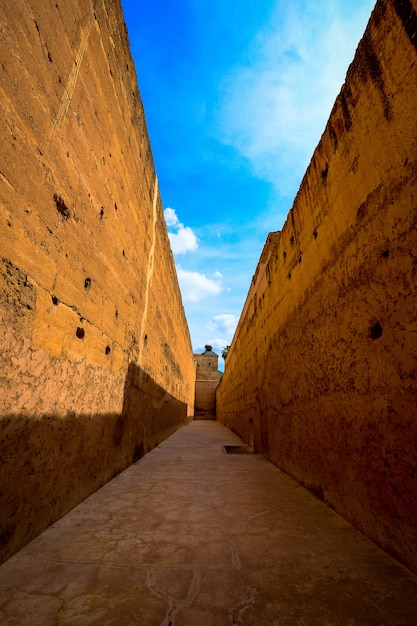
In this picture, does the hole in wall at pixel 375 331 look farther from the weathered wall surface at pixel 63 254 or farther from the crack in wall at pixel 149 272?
the crack in wall at pixel 149 272

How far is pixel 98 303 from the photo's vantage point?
248 centimetres

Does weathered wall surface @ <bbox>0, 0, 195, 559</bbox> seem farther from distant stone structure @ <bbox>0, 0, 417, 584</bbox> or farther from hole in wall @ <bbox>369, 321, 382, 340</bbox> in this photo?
hole in wall @ <bbox>369, 321, 382, 340</bbox>

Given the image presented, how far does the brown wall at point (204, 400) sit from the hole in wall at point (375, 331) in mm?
18854

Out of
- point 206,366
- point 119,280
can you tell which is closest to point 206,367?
point 206,366

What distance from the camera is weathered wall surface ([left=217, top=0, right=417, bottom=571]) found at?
136 cm

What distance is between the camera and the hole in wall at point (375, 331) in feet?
5.13

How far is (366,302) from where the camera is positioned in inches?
66.6

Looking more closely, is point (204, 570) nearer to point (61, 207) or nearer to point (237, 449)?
point (61, 207)

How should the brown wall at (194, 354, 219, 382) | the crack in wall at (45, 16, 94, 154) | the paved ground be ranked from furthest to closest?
1. the brown wall at (194, 354, 219, 382)
2. the crack in wall at (45, 16, 94, 154)
3. the paved ground

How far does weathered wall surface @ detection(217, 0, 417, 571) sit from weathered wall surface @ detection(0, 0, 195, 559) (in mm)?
1847

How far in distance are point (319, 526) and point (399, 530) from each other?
20.2 inches

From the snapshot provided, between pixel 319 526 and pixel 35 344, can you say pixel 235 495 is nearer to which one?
pixel 319 526

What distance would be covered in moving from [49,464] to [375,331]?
2105 millimetres

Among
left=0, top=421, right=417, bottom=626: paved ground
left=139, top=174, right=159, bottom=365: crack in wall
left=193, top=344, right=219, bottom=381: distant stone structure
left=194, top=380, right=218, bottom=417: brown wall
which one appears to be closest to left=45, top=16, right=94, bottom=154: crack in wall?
left=0, top=421, right=417, bottom=626: paved ground
